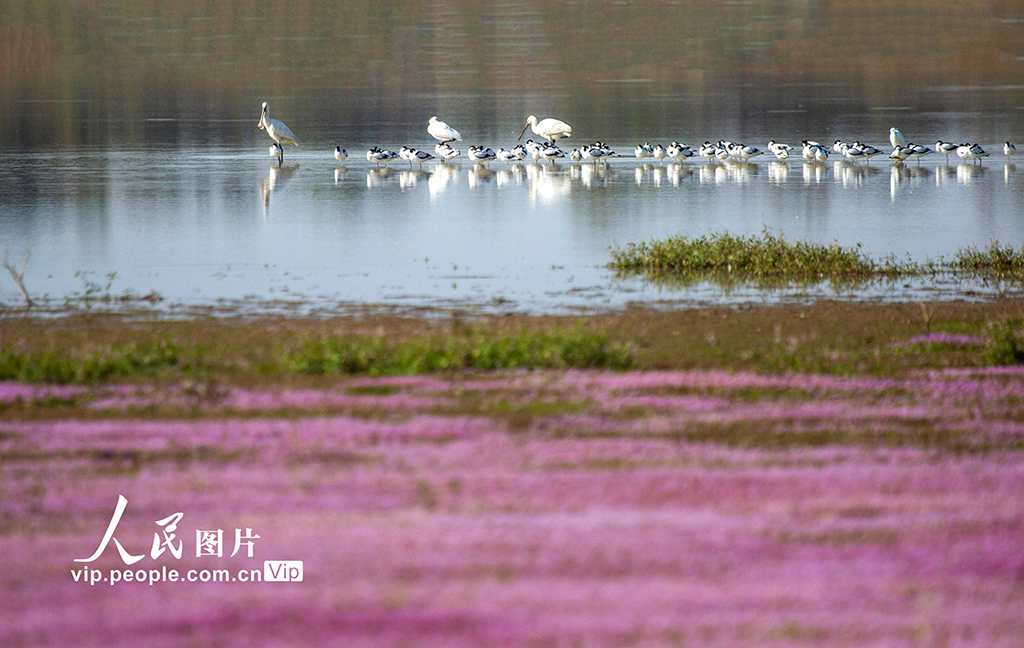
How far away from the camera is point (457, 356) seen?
41.6 feet

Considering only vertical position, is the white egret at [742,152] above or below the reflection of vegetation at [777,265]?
above

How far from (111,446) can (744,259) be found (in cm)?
1285

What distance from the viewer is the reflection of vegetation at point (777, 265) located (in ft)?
66.0

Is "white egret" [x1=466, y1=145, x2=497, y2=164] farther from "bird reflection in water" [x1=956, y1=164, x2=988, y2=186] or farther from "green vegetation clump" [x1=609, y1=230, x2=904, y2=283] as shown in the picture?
"green vegetation clump" [x1=609, y1=230, x2=904, y2=283]

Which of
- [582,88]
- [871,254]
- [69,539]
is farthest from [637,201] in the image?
[582,88]

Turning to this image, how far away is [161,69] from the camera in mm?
138875

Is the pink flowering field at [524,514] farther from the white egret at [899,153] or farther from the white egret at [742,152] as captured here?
the white egret at [899,153]

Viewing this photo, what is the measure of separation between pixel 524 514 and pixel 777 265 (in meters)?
13.3

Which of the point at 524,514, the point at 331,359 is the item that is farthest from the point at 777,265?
the point at 524,514

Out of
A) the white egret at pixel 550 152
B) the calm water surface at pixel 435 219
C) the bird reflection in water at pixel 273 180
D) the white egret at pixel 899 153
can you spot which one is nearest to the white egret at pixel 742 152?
the calm water surface at pixel 435 219

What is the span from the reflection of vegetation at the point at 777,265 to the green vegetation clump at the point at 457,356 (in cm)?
692

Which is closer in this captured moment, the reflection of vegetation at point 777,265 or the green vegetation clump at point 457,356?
the green vegetation clump at point 457,356

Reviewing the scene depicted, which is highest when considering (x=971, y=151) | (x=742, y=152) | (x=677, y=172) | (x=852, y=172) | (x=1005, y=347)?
(x=742, y=152)

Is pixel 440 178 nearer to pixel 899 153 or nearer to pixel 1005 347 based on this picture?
pixel 899 153
